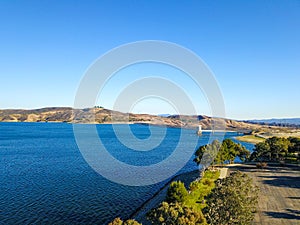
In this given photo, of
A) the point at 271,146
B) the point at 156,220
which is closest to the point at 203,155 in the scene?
the point at 271,146

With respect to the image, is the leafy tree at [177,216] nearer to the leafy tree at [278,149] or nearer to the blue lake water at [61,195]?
the blue lake water at [61,195]

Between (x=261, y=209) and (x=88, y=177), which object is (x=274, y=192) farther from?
(x=88, y=177)

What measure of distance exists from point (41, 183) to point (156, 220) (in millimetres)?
31074

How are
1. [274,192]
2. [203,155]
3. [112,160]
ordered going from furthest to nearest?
[112,160]
[203,155]
[274,192]

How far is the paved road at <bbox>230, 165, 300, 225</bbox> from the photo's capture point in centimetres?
2547

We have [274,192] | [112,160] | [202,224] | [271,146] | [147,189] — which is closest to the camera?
→ [202,224]

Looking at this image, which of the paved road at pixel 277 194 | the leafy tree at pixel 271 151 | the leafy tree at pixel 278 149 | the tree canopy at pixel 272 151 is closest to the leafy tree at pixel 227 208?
the paved road at pixel 277 194

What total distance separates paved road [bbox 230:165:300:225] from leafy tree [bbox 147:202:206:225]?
1270 cm

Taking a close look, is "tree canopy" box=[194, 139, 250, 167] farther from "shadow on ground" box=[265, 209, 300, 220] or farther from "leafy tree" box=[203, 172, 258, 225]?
"leafy tree" box=[203, 172, 258, 225]

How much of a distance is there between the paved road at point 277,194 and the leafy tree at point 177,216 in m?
12.7

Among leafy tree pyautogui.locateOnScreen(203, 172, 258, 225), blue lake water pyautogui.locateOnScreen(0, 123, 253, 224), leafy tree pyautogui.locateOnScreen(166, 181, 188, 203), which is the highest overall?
leafy tree pyautogui.locateOnScreen(203, 172, 258, 225)

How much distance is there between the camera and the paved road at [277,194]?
1003 inches

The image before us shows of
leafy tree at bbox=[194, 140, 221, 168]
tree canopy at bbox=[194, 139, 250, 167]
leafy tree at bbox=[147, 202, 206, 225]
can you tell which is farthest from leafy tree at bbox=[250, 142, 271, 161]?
leafy tree at bbox=[147, 202, 206, 225]

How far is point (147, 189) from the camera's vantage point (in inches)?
1580
